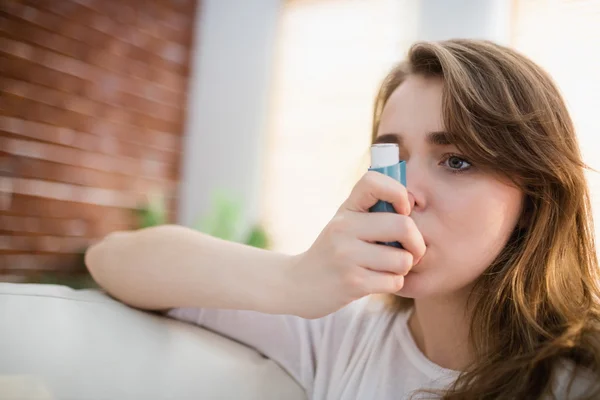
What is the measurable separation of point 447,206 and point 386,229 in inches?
5.2

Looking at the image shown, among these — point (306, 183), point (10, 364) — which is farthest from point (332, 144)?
point (10, 364)

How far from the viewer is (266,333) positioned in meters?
0.83

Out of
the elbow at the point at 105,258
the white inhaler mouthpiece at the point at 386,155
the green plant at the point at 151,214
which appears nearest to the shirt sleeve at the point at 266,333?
the elbow at the point at 105,258

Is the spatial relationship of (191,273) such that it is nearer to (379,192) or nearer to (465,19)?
(379,192)

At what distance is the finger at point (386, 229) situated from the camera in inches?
22.6

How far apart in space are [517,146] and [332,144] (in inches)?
85.0

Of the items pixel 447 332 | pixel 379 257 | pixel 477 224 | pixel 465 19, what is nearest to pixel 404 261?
pixel 379 257

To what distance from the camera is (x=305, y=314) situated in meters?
0.66

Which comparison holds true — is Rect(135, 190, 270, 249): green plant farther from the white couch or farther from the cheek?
the cheek

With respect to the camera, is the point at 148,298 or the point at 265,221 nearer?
the point at 148,298

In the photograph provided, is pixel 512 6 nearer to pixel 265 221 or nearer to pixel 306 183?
pixel 306 183

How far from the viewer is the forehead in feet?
2.28

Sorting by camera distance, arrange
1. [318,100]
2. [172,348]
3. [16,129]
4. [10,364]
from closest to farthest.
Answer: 1. [10,364]
2. [172,348]
3. [16,129]
4. [318,100]

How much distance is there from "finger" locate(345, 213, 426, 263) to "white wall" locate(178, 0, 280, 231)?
242 centimetres
